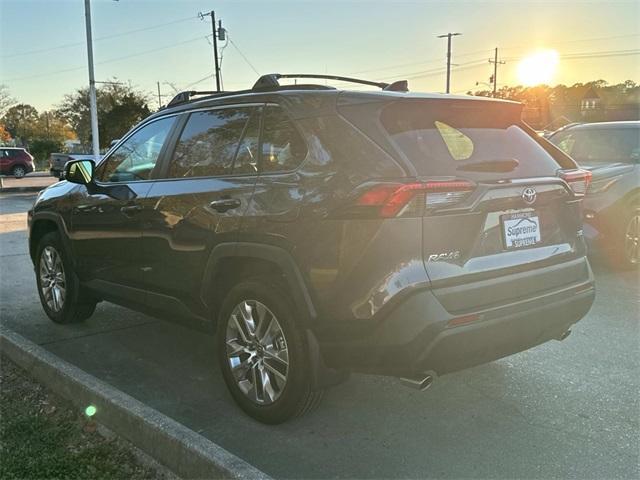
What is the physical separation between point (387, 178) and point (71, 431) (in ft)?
7.25

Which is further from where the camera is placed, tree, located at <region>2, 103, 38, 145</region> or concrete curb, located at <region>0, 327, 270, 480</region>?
tree, located at <region>2, 103, 38, 145</region>

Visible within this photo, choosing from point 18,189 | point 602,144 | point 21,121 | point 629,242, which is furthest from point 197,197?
point 21,121

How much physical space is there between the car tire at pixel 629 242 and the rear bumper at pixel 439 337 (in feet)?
13.9

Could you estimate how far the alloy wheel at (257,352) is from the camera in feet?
10.1

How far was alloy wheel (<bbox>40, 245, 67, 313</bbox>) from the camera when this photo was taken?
4.97 m

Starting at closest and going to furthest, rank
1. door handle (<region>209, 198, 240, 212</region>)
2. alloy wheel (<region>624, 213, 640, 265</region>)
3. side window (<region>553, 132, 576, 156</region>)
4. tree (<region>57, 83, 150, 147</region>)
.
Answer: door handle (<region>209, 198, 240, 212</region>)
alloy wheel (<region>624, 213, 640, 265</region>)
side window (<region>553, 132, 576, 156</region>)
tree (<region>57, 83, 150, 147</region>)

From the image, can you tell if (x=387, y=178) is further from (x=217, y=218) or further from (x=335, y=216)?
(x=217, y=218)

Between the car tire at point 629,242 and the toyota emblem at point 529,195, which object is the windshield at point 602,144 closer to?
the car tire at point 629,242

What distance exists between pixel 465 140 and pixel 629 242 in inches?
186

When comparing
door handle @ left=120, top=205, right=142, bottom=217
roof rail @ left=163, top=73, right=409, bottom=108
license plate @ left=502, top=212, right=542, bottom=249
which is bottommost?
license plate @ left=502, top=212, right=542, bottom=249

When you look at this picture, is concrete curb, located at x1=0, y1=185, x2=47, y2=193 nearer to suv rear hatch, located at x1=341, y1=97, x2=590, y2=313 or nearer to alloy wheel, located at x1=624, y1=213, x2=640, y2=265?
alloy wheel, located at x1=624, y1=213, x2=640, y2=265

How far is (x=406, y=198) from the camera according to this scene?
8.46 ft

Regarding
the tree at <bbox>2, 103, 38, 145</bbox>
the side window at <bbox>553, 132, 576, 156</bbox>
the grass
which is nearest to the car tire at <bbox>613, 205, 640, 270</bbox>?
the side window at <bbox>553, 132, 576, 156</bbox>

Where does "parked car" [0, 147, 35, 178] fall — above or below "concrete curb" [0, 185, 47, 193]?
above
